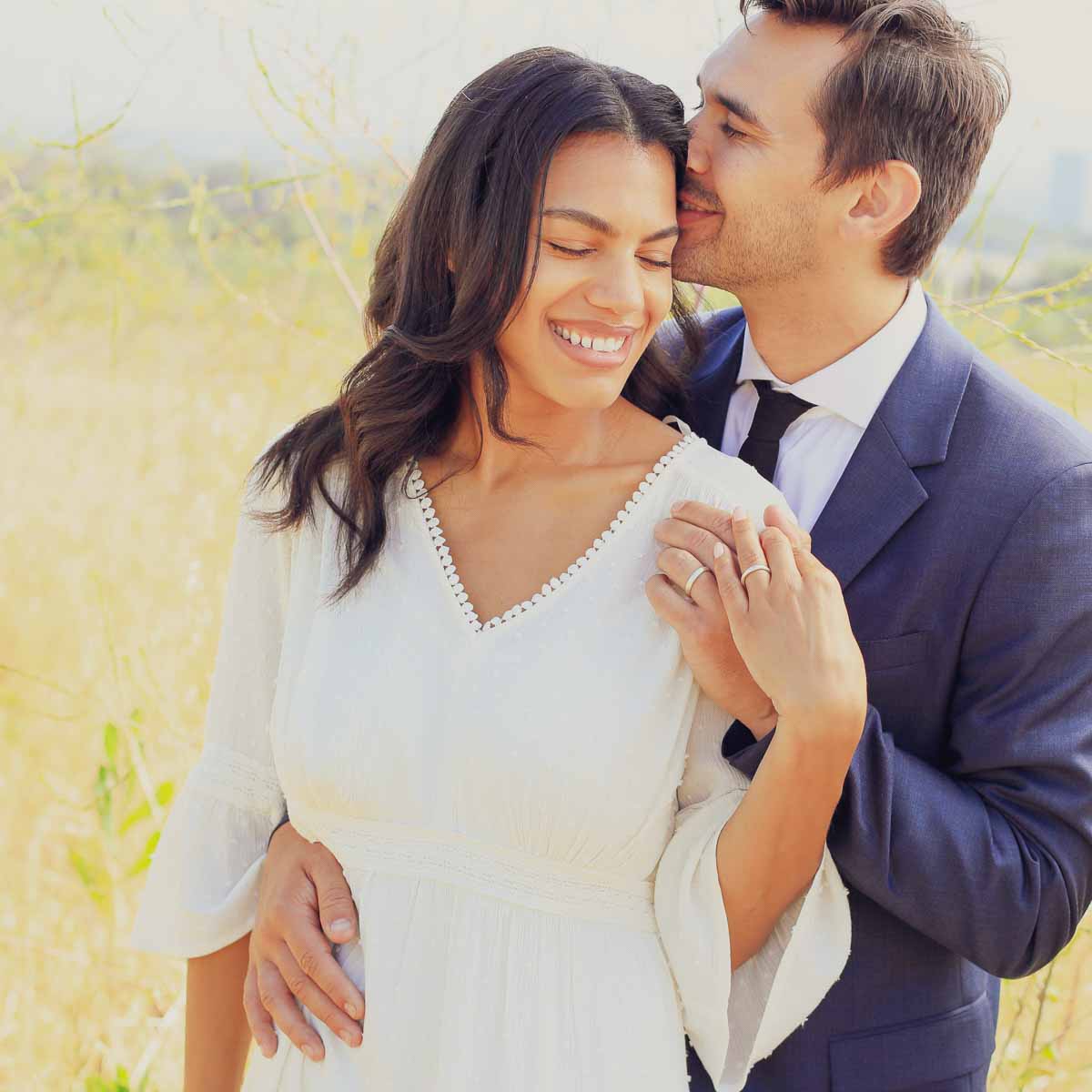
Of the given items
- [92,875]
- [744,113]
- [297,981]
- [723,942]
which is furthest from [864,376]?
[92,875]

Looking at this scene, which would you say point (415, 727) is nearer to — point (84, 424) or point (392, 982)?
point (392, 982)

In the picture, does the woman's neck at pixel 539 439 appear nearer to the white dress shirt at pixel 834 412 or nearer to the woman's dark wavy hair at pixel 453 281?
the woman's dark wavy hair at pixel 453 281

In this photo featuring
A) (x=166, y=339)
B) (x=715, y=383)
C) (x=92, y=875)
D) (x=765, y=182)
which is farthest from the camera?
(x=166, y=339)

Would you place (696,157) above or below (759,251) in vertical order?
above

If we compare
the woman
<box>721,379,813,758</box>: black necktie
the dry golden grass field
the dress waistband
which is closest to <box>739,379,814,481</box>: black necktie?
<box>721,379,813,758</box>: black necktie

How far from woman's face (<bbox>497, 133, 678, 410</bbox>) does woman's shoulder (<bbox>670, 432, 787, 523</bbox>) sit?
0.49ft

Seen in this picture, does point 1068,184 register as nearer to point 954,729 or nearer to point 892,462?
point 892,462

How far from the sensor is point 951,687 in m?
1.99

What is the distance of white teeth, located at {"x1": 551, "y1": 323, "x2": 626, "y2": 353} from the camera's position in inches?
73.7

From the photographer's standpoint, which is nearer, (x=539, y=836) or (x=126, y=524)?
(x=539, y=836)

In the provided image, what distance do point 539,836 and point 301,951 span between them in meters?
0.40

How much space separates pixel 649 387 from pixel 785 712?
0.77m

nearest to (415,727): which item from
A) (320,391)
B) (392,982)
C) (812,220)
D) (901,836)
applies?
(392,982)

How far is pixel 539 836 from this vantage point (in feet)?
5.67
